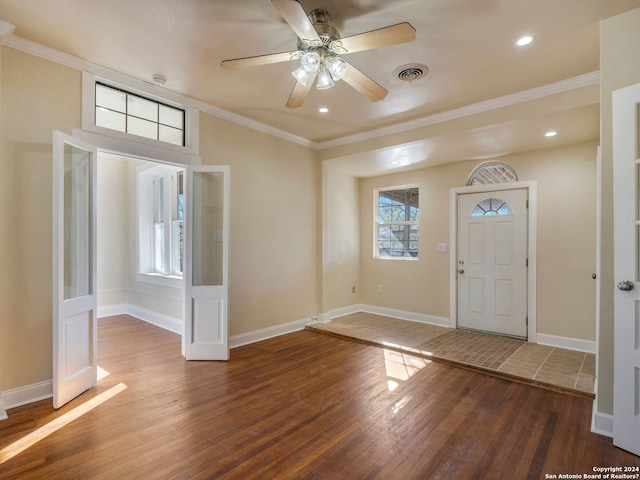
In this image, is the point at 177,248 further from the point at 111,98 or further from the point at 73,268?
the point at 111,98

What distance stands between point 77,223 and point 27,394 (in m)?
1.46

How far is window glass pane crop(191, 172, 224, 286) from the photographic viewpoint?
3.76 metres

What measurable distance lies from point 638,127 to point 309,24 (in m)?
2.17

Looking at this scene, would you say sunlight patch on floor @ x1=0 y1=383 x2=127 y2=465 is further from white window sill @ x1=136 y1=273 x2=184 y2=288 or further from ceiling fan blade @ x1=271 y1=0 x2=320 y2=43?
ceiling fan blade @ x1=271 y1=0 x2=320 y2=43

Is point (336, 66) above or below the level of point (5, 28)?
below

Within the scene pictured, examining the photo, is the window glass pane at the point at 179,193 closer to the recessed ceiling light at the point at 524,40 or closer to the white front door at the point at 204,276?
the white front door at the point at 204,276

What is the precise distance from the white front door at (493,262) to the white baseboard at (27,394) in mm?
5029

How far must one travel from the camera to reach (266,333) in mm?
4473

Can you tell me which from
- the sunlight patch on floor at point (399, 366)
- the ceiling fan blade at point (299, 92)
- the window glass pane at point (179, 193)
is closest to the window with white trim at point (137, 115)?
the window glass pane at point (179, 193)

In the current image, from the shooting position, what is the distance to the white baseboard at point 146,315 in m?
4.87

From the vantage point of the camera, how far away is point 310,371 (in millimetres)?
3369

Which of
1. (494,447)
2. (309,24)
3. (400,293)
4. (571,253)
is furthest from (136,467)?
(571,253)

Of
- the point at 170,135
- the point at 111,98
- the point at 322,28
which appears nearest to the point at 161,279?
the point at 170,135

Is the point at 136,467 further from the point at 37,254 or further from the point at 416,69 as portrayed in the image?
the point at 416,69
